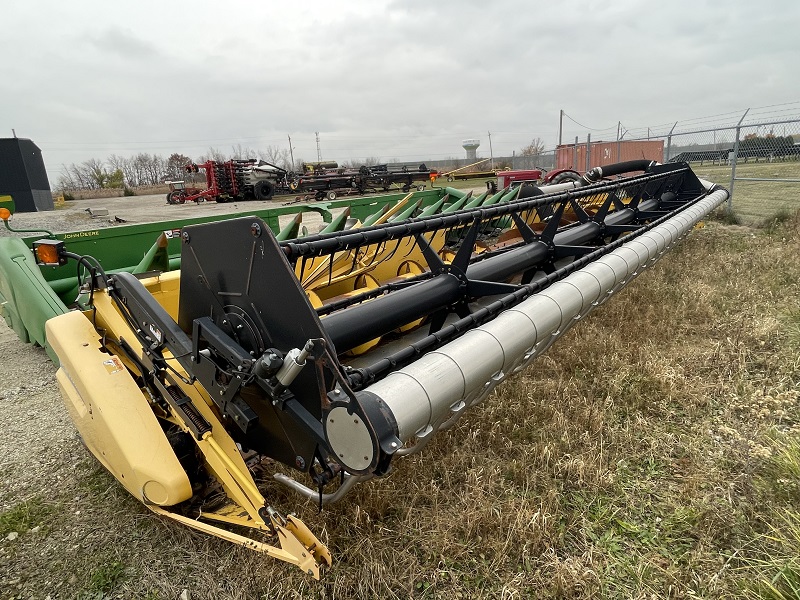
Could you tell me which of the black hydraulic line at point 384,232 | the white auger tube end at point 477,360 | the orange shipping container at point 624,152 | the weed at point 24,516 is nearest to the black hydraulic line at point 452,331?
the white auger tube end at point 477,360

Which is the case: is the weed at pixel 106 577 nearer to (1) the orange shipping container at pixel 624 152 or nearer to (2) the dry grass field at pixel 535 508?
(2) the dry grass field at pixel 535 508

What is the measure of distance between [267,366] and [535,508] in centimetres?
134

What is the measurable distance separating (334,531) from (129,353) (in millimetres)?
1282

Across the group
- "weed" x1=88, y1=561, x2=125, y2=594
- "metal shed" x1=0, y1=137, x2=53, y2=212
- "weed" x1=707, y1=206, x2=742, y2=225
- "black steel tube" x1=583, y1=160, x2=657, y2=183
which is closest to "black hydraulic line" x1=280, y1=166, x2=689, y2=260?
"weed" x1=88, y1=561, x2=125, y2=594

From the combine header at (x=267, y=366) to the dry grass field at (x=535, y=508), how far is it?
23 cm

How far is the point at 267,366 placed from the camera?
158cm

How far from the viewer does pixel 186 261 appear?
1940 mm

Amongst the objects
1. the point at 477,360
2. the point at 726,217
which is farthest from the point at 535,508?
the point at 726,217

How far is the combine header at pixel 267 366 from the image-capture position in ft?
5.16

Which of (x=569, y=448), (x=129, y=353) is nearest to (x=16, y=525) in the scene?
(x=129, y=353)

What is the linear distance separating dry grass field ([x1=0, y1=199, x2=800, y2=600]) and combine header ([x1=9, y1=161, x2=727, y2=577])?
0.23 metres

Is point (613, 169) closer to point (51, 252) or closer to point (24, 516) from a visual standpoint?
point (51, 252)

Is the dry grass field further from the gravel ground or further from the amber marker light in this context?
the amber marker light

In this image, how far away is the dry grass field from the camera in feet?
5.94
